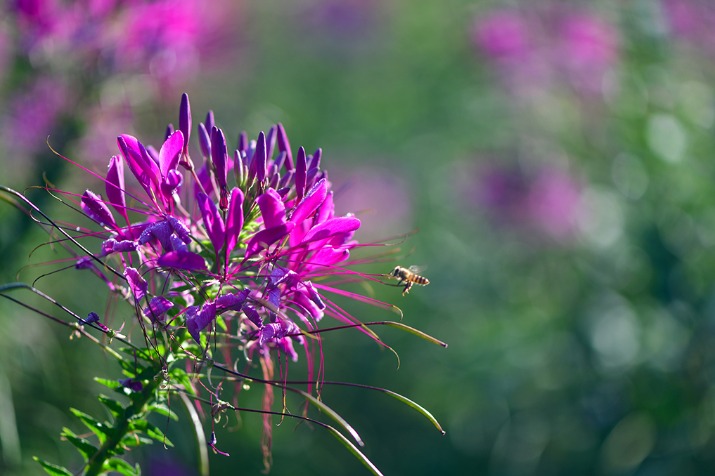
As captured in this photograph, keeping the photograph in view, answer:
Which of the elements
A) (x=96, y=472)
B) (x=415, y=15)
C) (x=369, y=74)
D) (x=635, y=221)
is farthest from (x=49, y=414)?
(x=415, y=15)

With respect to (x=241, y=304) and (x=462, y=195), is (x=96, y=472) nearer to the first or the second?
(x=241, y=304)

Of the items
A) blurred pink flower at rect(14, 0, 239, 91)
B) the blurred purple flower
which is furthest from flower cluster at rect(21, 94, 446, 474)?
the blurred purple flower

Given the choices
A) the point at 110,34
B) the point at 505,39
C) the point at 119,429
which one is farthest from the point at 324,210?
the point at 505,39

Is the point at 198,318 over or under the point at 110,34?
under

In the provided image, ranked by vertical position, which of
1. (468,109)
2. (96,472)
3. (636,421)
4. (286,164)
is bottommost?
(96,472)

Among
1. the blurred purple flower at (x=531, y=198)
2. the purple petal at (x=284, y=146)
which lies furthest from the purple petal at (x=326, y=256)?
the blurred purple flower at (x=531, y=198)

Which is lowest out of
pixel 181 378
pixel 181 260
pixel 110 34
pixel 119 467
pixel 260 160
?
pixel 119 467

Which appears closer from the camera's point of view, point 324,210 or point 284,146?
point 324,210

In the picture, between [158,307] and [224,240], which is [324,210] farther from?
[158,307]
